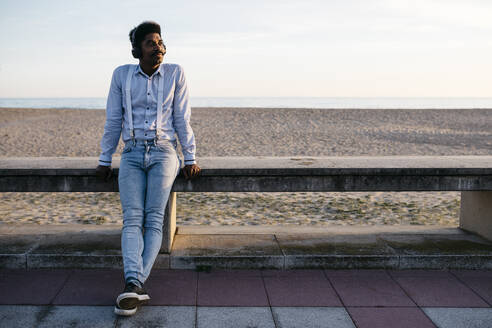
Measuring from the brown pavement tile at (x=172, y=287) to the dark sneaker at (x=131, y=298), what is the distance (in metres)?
0.21

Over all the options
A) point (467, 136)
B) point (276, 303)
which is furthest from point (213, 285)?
point (467, 136)

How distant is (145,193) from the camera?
345cm

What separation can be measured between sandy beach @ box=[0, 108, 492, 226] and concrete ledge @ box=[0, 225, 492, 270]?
165cm

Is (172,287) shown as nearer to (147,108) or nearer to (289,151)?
(147,108)

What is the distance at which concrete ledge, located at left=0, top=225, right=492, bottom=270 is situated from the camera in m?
3.81

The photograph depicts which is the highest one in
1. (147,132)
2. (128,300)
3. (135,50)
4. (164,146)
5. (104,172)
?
(135,50)

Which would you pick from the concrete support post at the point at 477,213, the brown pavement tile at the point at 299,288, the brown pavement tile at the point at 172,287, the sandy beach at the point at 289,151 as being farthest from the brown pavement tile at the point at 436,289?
the sandy beach at the point at 289,151

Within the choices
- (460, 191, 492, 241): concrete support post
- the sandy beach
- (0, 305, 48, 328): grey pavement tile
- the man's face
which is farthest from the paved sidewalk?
the sandy beach

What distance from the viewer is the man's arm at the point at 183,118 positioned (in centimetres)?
361

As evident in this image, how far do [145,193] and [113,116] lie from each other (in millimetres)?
624

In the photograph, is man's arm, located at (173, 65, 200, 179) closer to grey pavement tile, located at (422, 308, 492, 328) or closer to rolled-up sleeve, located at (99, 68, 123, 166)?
rolled-up sleeve, located at (99, 68, 123, 166)

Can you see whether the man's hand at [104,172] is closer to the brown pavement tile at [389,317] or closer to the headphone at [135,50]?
the headphone at [135,50]

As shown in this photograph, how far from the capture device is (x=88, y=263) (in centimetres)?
380

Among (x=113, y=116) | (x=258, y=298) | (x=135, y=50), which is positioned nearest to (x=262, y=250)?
(x=258, y=298)
